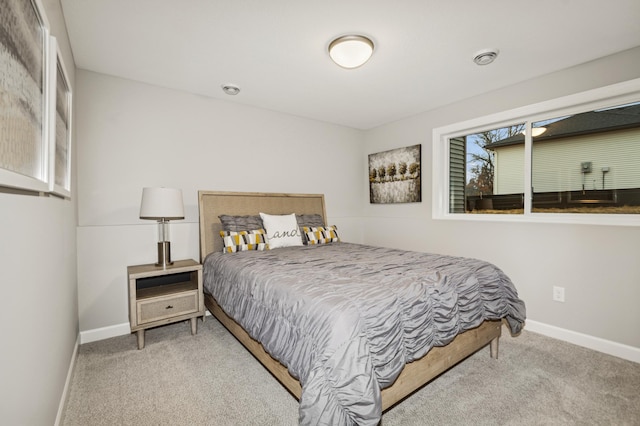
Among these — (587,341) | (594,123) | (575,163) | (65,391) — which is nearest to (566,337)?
(587,341)

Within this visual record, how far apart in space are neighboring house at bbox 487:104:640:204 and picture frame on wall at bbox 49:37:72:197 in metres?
3.66

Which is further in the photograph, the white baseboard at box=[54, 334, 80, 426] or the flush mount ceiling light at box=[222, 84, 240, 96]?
the flush mount ceiling light at box=[222, 84, 240, 96]

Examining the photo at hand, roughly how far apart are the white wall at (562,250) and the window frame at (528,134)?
0.06 metres

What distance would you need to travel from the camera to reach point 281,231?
3266 millimetres

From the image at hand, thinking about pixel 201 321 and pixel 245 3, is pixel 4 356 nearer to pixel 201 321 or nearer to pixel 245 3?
pixel 245 3

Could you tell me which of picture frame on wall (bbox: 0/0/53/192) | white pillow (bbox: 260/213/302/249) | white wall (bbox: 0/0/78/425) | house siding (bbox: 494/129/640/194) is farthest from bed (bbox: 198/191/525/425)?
house siding (bbox: 494/129/640/194)

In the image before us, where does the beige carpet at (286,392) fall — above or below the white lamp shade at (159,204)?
below

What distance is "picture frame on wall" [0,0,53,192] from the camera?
0.81 metres

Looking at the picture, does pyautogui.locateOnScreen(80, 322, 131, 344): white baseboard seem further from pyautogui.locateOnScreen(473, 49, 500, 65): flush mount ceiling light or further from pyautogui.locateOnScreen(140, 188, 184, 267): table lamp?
pyautogui.locateOnScreen(473, 49, 500, 65): flush mount ceiling light

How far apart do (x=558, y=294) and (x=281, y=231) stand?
270 centimetres

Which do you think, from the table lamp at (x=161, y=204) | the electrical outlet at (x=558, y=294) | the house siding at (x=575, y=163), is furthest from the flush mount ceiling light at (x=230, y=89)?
the electrical outlet at (x=558, y=294)

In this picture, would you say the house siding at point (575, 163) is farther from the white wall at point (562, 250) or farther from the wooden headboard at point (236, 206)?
the wooden headboard at point (236, 206)

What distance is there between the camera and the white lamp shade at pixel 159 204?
253 cm

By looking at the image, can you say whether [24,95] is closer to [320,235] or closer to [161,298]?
[161,298]
